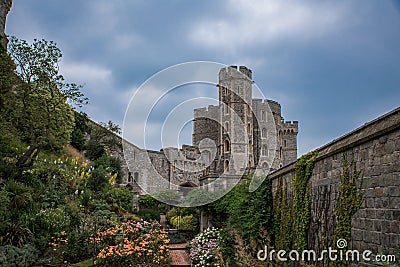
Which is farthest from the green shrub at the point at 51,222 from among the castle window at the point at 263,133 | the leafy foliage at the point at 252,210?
the castle window at the point at 263,133

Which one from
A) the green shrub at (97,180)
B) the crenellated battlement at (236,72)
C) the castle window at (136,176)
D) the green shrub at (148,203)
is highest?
the crenellated battlement at (236,72)

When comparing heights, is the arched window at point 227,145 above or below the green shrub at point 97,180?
above

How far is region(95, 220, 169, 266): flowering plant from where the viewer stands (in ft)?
22.9

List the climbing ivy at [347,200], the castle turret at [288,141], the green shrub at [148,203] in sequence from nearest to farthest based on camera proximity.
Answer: the climbing ivy at [347,200], the green shrub at [148,203], the castle turret at [288,141]

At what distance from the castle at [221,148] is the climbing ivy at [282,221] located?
18.3 metres

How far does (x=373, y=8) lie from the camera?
5.24 metres

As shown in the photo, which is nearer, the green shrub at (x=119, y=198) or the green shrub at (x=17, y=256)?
the green shrub at (x=17, y=256)

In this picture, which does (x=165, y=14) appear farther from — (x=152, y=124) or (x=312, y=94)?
(x=312, y=94)

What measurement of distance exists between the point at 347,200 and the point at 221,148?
2442cm

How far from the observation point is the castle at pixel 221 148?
2697 centimetres

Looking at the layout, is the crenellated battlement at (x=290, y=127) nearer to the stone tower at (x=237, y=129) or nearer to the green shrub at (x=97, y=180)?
the stone tower at (x=237, y=129)

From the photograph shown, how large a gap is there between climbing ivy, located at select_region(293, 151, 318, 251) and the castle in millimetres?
19598

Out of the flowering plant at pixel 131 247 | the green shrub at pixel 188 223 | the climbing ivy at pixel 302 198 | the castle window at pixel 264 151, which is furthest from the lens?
the castle window at pixel 264 151
